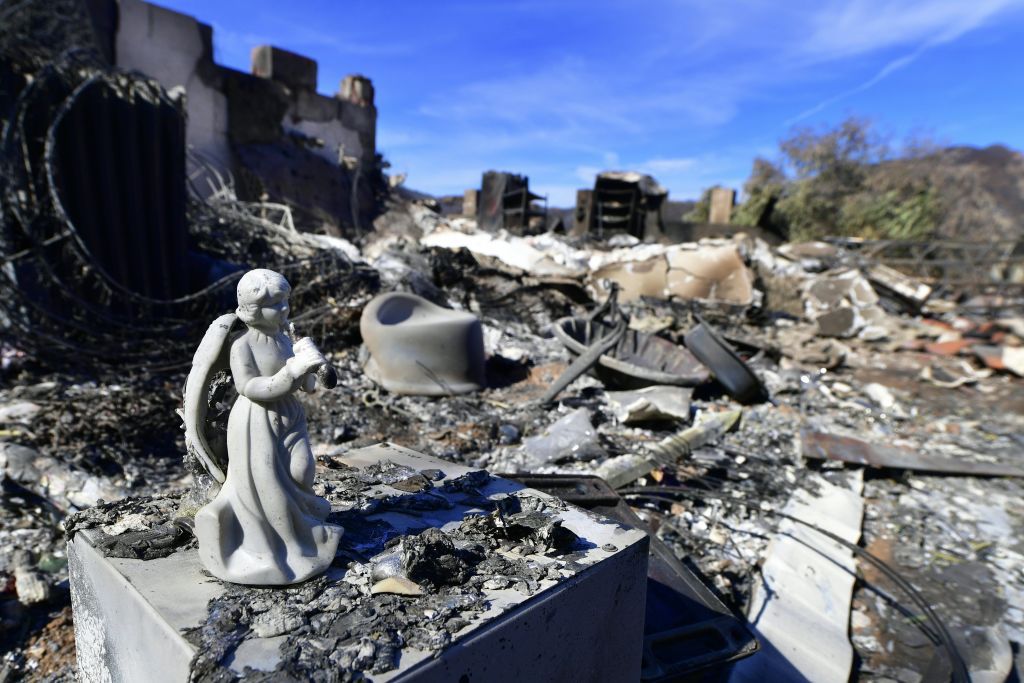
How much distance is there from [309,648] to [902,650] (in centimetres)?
292

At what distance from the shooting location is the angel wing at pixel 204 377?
1463mm

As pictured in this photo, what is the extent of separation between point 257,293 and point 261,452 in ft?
1.31

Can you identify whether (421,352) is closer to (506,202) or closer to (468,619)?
(468,619)

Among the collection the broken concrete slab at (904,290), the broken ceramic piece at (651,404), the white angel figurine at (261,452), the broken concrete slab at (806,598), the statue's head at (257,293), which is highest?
the broken concrete slab at (904,290)

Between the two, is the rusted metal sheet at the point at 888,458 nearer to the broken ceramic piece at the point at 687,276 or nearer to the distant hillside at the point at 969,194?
the broken ceramic piece at the point at 687,276

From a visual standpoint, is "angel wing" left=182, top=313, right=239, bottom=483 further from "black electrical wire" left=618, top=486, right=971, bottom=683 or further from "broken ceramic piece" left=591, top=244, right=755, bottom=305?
"broken ceramic piece" left=591, top=244, right=755, bottom=305

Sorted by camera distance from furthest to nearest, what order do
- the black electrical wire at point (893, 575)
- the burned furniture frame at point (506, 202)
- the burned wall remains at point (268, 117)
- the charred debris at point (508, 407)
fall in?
the burned furniture frame at point (506, 202)
the burned wall remains at point (268, 117)
the charred debris at point (508, 407)
the black electrical wire at point (893, 575)

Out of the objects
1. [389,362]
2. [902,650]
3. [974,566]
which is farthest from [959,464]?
[389,362]

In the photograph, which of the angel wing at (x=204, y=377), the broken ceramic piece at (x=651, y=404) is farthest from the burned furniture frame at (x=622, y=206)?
the angel wing at (x=204, y=377)

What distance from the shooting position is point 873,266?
1110 cm

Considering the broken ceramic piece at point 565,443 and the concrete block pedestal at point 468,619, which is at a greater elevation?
the concrete block pedestal at point 468,619

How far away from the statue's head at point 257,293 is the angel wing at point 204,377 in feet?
0.27

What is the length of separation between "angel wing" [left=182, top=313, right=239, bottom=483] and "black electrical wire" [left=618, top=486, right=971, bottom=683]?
254 cm

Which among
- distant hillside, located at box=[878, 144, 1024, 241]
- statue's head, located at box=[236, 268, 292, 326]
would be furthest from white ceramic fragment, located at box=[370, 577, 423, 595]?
distant hillside, located at box=[878, 144, 1024, 241]
